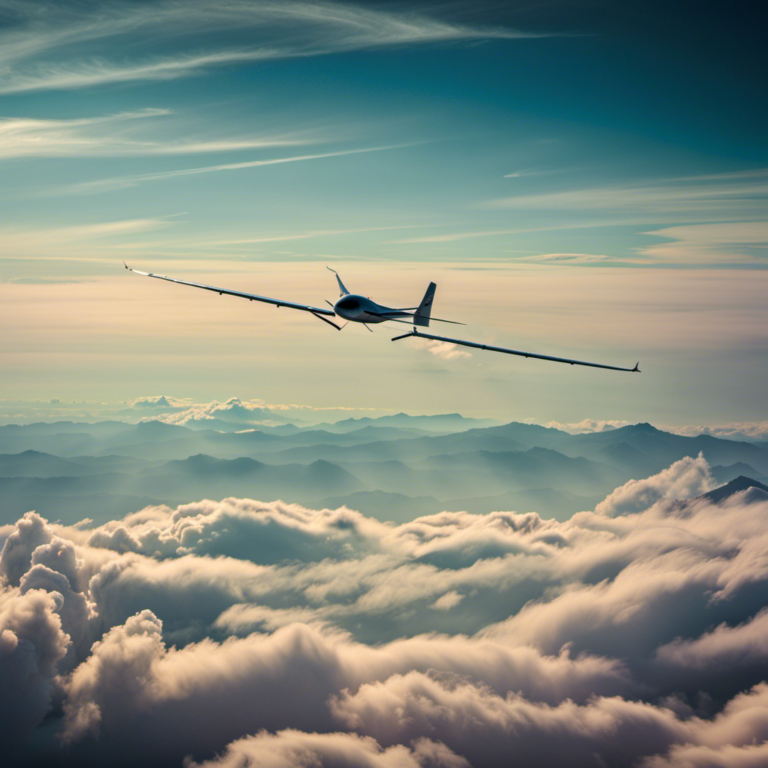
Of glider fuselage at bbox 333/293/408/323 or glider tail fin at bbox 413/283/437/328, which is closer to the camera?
glider fuselage at bbox 333/293/408/323

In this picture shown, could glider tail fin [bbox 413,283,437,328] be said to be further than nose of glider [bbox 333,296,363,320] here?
Yes

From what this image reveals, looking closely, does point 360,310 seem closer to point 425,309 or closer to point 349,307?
point 349,307

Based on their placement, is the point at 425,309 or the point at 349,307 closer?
the point at 349,307

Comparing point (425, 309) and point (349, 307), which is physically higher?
point (425, 309)

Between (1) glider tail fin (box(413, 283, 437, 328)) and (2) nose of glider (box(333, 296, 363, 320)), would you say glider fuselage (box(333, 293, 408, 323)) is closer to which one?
(2) nose of glider (box(333, 296, 363, 320))

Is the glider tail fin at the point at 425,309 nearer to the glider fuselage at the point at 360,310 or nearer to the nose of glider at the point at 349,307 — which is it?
the glider fuselage at the point at 360,310

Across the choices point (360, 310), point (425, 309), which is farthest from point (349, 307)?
point (425, 309)

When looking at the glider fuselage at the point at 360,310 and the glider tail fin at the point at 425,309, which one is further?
the glider tail fin at the point at 425,309

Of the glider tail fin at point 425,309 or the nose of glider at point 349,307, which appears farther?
the glider tail fin at point 425,309

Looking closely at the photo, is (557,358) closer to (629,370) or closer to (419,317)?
(629,370)
